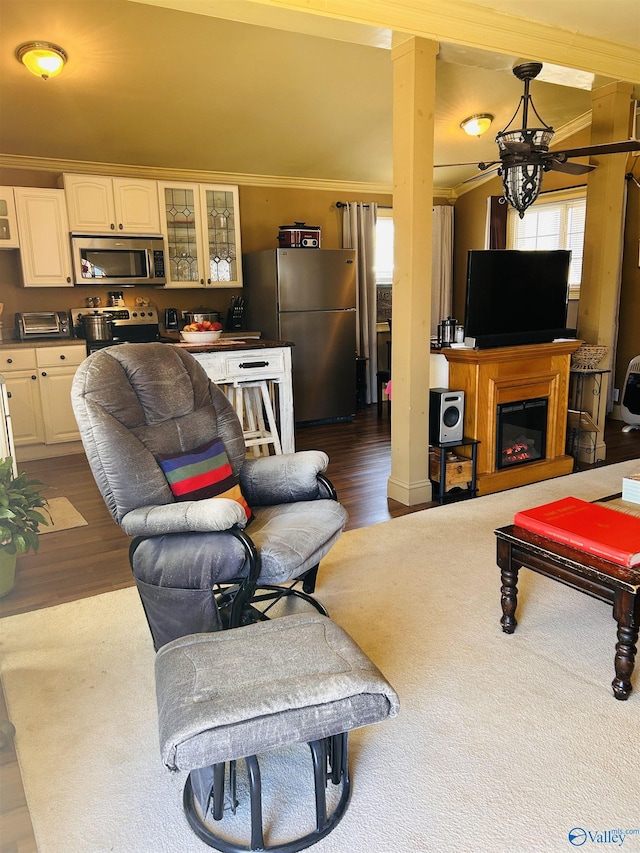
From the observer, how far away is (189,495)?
7.98ft

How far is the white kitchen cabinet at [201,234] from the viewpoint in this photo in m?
5.72

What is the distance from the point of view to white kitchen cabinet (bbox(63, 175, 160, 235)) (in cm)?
523

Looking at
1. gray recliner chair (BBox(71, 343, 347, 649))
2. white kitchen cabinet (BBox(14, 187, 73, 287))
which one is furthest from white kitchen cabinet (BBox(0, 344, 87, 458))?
gray recliner chair (BBox(71, 343, 347, 649))

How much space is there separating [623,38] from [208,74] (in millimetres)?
2802

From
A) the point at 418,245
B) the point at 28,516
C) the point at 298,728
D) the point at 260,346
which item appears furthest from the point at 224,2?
the point at 298,728

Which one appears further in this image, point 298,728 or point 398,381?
point 398,381

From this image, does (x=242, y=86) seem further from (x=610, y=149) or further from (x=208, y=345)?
(x=610, y=149)

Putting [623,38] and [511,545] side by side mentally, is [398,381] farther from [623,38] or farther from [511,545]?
[623,38]

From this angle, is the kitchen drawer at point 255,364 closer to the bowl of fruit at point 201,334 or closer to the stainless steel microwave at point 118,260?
the bowl of fruit at point 201,334

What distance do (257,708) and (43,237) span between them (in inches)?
191

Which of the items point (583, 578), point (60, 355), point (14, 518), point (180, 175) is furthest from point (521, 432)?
point (180, 175)

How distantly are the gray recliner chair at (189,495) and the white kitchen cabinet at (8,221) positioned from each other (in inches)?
126

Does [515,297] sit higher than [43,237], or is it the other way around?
[43,237]

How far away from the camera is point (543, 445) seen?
179 inches
